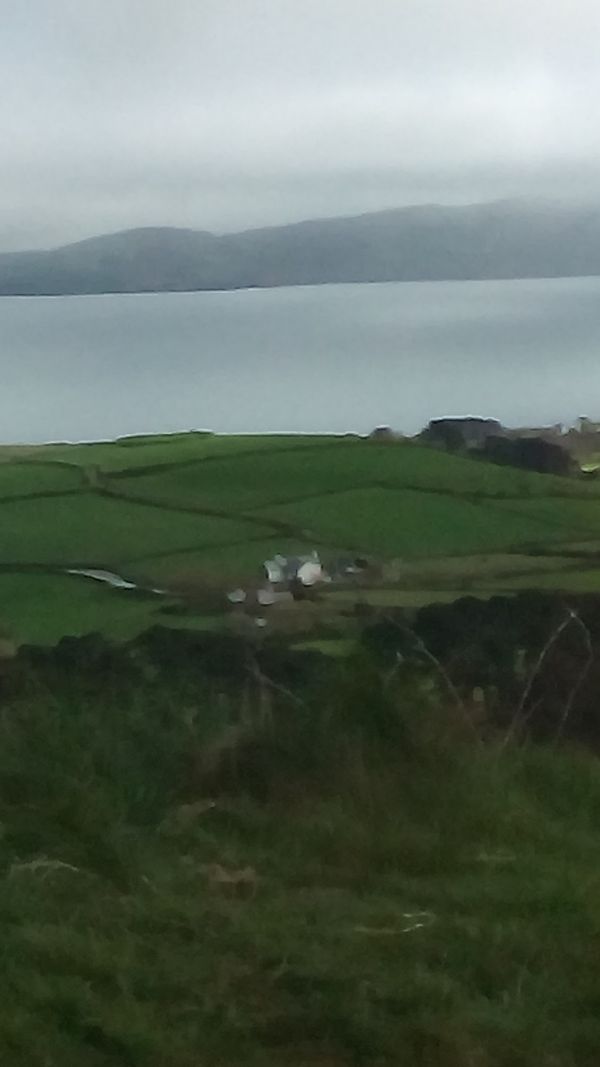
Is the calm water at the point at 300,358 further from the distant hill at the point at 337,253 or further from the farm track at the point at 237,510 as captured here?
the farm track at the point at 237,510

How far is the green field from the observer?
5.55ft

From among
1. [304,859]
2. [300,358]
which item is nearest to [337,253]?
[300,358]

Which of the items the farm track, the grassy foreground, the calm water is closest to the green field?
the farm track

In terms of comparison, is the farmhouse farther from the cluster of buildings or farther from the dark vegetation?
the dark vegetation

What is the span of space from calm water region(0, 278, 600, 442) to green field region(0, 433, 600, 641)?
130mm

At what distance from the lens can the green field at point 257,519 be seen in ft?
5.55

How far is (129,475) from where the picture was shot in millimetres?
1895

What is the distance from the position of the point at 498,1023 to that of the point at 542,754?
1.59 feet

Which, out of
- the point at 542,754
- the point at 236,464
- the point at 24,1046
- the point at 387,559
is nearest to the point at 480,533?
the point at 387,559

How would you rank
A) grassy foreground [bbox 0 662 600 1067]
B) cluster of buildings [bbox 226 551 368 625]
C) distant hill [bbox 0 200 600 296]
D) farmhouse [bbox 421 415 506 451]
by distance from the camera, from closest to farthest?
grassy foreground [bbox 0 662 600 1067]
cluster of buildings [bbox 226 551 368 625]
farmhouse [bbox 421 415 506 451]
distant hill [bbox 0 200 600 296]

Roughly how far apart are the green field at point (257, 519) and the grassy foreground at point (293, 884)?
340 millimetres

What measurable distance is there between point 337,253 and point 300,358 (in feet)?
0.75

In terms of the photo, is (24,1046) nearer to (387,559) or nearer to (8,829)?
(8,829)

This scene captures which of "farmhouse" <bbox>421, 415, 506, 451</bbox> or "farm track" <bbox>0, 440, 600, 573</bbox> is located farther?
"farmhouse" <bbox>421, 415, 506, 451</bbox>
